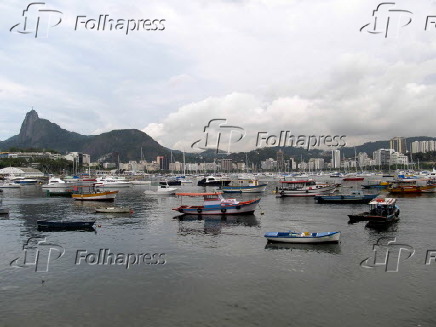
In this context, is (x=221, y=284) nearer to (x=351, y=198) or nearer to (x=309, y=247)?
(x=309, y=247)

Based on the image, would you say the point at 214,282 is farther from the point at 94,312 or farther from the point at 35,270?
the point at 35,270

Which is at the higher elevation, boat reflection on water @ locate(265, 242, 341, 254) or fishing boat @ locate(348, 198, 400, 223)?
fishing boat @ locate(348, 198, 400, 223)

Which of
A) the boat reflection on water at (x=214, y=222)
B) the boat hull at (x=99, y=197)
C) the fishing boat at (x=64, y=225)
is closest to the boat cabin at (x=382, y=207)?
the boat reflection on water at (x=214, y=222)

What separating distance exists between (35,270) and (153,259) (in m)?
9.83

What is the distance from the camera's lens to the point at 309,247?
33844 mm

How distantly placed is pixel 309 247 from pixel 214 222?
65.1ft

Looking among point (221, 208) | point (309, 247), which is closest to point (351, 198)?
point (221, 208)

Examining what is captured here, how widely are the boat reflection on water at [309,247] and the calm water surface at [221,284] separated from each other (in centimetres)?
10

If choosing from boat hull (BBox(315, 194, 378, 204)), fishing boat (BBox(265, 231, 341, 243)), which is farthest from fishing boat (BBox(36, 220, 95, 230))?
boat hull (BBox(315, 194, 378, 204))

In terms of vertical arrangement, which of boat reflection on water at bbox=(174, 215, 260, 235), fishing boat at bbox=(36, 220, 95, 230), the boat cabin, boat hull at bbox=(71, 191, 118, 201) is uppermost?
the boat cabin

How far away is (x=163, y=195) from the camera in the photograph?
4077 inches

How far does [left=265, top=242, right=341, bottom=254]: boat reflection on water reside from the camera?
32594mm

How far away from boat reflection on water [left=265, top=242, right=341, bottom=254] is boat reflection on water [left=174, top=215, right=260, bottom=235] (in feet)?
33.0

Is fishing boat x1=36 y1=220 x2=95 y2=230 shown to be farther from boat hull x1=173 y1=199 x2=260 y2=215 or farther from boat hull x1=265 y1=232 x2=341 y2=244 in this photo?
boat hull x1=265 y1=232 x2=341 y2=244
